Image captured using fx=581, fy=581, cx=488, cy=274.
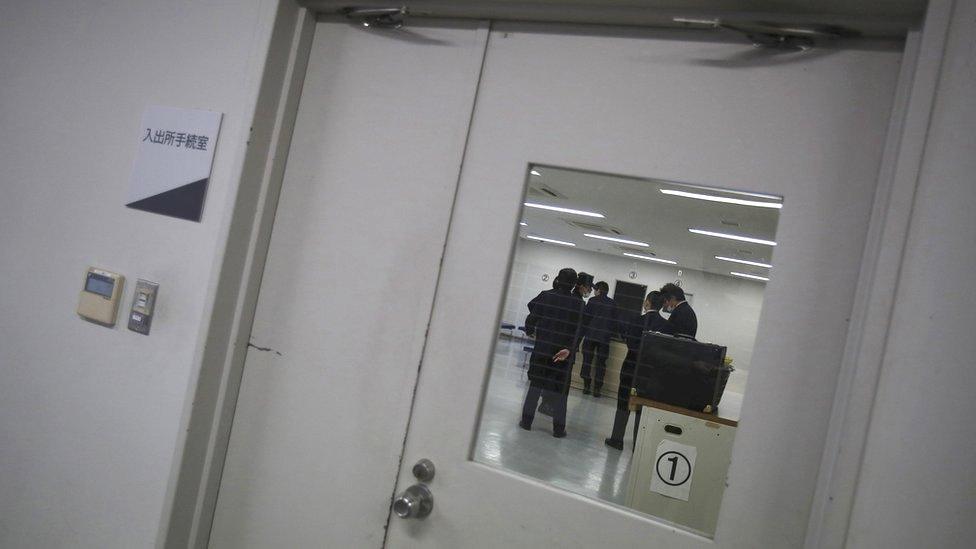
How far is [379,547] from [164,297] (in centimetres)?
89

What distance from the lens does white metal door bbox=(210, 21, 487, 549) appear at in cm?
145

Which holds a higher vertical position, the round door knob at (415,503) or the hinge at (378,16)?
the hinge at (378,16)

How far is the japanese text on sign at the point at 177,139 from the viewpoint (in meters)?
1.60

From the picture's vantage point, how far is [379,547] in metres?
1.43

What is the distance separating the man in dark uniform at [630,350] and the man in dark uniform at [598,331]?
37mm

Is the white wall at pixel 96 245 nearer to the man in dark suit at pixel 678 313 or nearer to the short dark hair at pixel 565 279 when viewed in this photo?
the short dark hair at pixel 565 279

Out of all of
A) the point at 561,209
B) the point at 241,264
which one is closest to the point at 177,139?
the point at 241,264

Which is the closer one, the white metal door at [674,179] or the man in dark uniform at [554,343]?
the white metal door at [674,179]

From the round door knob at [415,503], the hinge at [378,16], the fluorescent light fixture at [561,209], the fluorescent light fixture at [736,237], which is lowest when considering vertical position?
the round door knob at [415,503]

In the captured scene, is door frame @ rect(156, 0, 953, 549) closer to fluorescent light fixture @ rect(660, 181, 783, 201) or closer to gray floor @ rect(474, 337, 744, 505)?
fluorescent light fixture @ rect(660, 181, 783, 201)

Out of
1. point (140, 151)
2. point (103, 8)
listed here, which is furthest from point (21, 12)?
point (140, 151)

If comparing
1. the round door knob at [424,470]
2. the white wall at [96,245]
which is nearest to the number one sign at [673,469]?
the round door knob at [424,470]

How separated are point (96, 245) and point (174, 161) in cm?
37

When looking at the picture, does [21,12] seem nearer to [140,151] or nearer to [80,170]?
[80,170]
